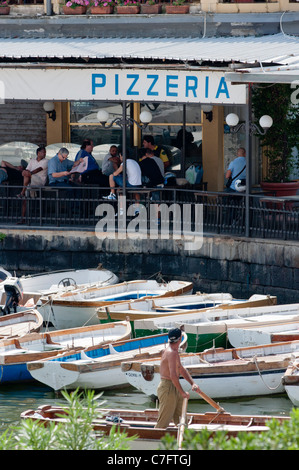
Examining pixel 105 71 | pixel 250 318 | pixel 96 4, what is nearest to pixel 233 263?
pixel 250 318

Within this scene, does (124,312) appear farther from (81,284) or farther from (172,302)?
(81,284)

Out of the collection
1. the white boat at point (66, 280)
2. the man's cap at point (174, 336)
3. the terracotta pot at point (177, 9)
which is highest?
the terracotta pot at point (177, 9)

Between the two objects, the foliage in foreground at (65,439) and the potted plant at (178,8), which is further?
the potted plant at (178,8)

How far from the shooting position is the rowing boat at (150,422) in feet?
46.6

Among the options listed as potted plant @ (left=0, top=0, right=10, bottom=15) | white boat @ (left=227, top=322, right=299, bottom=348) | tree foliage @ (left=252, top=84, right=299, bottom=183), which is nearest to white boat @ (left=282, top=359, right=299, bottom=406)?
white boat @ (left=227, top=322, right=299, bottom=348)

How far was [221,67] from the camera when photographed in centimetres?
2236

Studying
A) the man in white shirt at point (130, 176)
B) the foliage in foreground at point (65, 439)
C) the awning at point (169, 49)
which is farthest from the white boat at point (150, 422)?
the man in white shirt at point (130, 176)

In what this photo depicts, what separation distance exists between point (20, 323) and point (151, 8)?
948 centimetres

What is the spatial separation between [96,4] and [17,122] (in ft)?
12.0

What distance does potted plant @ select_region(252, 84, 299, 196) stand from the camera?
24844mm

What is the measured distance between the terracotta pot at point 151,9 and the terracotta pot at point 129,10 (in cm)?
14

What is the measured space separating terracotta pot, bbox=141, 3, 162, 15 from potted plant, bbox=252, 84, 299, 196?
3.19 m

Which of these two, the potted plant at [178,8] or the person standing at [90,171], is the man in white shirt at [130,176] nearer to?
the person standing at [90,171]

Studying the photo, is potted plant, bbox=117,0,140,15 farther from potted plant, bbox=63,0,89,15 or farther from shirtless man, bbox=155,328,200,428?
shirtless man, bbox=155,328,200,428
